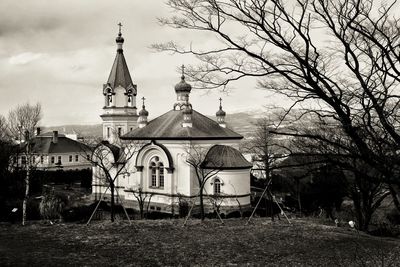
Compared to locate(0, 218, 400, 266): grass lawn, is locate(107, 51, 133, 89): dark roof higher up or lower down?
higher up

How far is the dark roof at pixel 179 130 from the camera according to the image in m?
28.4

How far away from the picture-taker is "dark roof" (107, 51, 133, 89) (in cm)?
3500

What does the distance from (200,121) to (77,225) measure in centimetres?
1502

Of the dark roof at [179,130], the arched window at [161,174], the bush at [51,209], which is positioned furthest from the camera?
the arched window at [161,174]

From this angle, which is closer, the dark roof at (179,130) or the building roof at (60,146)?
the dark roof at (179,130)

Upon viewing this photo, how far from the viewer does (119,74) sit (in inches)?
1390

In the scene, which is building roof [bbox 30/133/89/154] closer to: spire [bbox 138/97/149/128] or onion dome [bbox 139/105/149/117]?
spire [bbox 138/97/149/128]

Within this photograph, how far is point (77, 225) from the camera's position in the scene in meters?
17.1

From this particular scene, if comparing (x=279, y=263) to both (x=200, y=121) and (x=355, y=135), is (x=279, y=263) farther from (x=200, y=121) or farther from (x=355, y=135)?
(x=200, y=121)

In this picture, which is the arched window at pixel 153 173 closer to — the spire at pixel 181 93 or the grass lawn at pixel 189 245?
the spire at pixel 181 93

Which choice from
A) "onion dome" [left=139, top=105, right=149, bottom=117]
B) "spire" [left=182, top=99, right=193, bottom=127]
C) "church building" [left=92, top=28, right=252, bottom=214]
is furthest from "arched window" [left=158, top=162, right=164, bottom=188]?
"onion dome" [left=139, top=105, right=149, bottom=117]

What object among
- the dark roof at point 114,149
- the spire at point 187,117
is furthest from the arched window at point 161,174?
the dark roof at point 114,149

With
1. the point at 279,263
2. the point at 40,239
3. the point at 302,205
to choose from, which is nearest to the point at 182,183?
the point at 302,205

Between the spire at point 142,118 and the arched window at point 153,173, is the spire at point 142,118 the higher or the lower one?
the higher one
